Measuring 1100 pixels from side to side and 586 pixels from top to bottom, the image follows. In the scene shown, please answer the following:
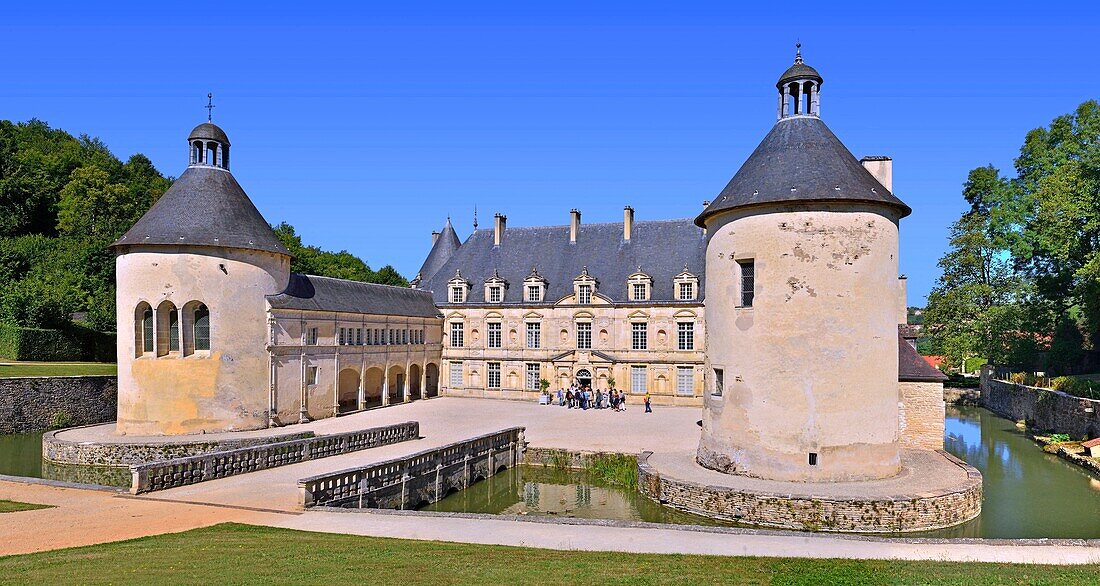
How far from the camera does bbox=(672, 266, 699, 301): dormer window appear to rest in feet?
103

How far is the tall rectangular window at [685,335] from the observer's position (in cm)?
3156

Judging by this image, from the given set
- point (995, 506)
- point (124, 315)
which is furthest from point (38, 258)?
point (995, 506)

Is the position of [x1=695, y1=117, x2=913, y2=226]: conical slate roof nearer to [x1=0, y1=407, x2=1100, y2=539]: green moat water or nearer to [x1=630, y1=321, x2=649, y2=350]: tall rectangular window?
[x1=0, y1=407, x2=1100, y2=539]: green moat water

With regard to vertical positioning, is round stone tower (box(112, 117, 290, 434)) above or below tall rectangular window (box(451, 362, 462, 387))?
above

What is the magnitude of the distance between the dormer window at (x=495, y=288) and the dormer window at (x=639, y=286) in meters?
6.31

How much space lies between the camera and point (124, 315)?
2264 cm

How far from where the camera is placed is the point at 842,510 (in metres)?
13.3

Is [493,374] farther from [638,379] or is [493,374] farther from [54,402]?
[54,402]

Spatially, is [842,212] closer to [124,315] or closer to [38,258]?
[124,315]

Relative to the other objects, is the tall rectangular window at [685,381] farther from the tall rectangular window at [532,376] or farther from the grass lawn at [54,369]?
the grass lawn at [54,369]

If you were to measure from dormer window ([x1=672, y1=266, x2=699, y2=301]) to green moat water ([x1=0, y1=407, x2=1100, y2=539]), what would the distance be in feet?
37.7

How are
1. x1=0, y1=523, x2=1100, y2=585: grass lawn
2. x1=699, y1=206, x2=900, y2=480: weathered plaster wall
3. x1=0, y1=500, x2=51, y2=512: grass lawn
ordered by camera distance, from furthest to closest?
x1=699, y1=206, x2=900, y2=480: weathered plaster wall
x1=0, y1=500, x2=51, y2=512: grass lawn
x1=0, y1=523, x2=1100, y2=585: grass lawn

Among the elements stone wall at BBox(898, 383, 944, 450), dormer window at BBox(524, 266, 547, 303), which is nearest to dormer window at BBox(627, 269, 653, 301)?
dormer window at BBox(524, 266, 547, 303)

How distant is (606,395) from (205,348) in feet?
55.0
